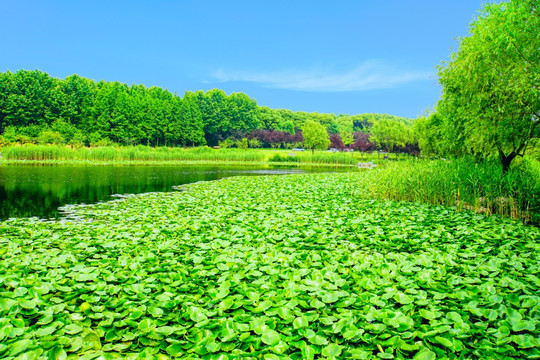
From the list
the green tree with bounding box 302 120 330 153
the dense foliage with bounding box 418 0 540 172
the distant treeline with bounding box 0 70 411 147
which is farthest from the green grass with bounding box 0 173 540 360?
the green tree with bounding box 302 120 330 153

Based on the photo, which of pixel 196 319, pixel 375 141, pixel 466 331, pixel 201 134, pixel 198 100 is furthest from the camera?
pixel 198 100

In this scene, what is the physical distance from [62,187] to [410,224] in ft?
42.7

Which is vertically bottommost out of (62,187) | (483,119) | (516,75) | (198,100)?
(62,187)

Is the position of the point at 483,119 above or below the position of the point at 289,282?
above

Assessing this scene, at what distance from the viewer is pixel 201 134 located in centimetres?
5797

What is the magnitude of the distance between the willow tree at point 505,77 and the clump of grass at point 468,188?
1.07 meters

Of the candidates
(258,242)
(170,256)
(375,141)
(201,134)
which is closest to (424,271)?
(258,242)

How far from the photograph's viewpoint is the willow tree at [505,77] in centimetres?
729

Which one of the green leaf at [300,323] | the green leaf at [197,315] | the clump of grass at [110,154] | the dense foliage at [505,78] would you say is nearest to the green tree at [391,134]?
the clump of grass at [110,154]

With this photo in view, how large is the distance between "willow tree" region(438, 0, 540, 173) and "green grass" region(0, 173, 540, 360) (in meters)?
3.07

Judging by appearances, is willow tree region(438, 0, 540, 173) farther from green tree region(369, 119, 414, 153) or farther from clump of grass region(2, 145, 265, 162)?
green tree region(369, 119, 414, 153)

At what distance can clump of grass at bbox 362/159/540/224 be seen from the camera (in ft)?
25.2

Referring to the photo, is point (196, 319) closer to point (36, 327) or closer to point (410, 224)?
point (36, 327)

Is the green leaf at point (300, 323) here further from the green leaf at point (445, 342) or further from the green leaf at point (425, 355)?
the green leaf at point (445, 342)
